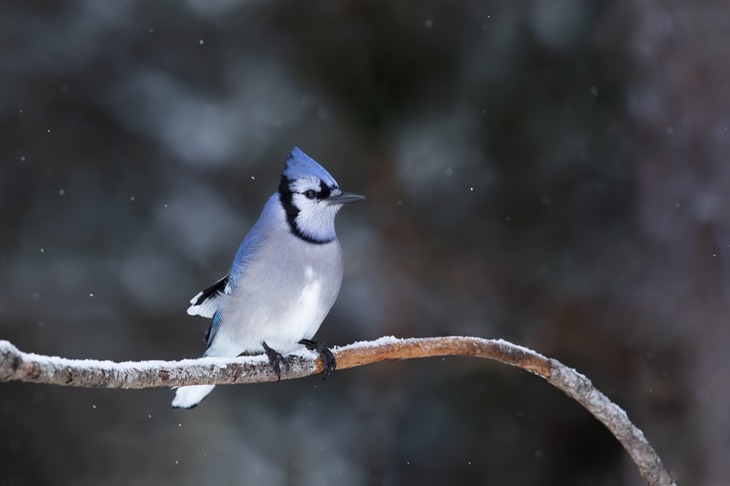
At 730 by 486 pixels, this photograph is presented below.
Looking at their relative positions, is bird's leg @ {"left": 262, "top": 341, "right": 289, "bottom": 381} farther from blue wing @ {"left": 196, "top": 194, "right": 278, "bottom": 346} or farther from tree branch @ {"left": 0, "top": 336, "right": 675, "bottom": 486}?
blue wing @ {"left": 196, "top": 194, "right": 278, "bottom": 346}

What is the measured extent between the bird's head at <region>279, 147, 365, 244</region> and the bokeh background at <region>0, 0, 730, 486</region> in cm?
188

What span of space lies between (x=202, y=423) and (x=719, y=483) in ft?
7.54

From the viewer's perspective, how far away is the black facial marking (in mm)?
2229

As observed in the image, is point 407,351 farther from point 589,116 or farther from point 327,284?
point 589,116

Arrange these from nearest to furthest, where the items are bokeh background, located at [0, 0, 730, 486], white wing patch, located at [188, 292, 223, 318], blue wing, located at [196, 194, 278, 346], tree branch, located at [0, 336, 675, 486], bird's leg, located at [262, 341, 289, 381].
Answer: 1. tree branch, located at [0, 336, 675, 486]
2. bird's leg, located at [262, 341, 289, 381]
3. blue wing, located at [196, 194, 278, 346]
4. white wing patch, located at [188, 292, 223, 318]
5. bokeh background, located at [0, 0, 730, 486]

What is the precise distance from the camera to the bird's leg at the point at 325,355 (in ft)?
6.71

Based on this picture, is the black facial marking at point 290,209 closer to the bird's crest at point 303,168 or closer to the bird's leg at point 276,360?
the bird's crest at point 303,168

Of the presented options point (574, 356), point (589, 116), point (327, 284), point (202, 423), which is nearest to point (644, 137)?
point (589, 116)

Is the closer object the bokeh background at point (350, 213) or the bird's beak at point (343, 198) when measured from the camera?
the bird's beak at point (343, 198)

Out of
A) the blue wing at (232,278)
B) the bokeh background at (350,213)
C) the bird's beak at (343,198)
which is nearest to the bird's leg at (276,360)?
the blue wing at (232,278)

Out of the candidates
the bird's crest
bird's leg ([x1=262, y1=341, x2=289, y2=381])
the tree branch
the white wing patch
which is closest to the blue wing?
the white wing patch

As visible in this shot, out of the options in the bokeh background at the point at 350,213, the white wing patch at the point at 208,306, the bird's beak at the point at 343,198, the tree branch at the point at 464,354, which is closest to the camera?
the tree branch at the point at 464,354

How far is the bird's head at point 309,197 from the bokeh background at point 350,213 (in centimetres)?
188

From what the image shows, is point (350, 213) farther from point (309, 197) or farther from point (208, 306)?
point (309, 197)
